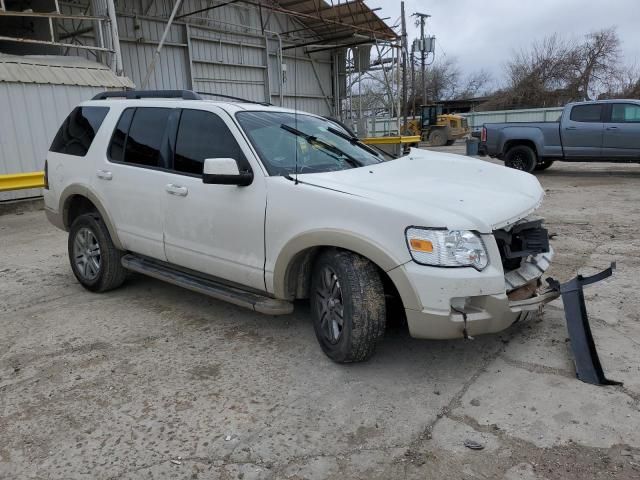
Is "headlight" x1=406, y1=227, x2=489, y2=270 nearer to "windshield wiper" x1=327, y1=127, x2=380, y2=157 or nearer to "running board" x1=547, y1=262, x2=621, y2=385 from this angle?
"running board" x1=547, y1=262, x2=621, y2=385

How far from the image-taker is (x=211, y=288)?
156 inches

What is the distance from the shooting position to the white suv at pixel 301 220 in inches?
118

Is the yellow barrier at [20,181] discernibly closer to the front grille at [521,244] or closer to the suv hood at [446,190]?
the suv hood at [446,190]

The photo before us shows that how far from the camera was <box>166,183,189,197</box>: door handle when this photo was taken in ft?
13.3

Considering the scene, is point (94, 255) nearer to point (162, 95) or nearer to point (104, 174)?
point (104, 174)

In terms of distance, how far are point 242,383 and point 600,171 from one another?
1400 centimetres

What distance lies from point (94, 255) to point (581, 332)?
4.20 meters

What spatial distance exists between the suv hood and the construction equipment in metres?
27.6

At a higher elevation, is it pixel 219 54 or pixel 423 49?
pixel 423 49

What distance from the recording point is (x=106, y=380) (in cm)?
339

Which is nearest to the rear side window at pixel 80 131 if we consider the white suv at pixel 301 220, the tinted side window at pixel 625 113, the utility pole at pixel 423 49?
the white suv at pixel 301 220

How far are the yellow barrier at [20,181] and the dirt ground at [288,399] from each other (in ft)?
17.1

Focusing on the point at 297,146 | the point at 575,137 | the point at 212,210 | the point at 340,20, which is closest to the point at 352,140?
the point at 297,146

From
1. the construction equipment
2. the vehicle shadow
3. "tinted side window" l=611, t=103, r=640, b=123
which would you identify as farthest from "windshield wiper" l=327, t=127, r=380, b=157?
the construction equipment
